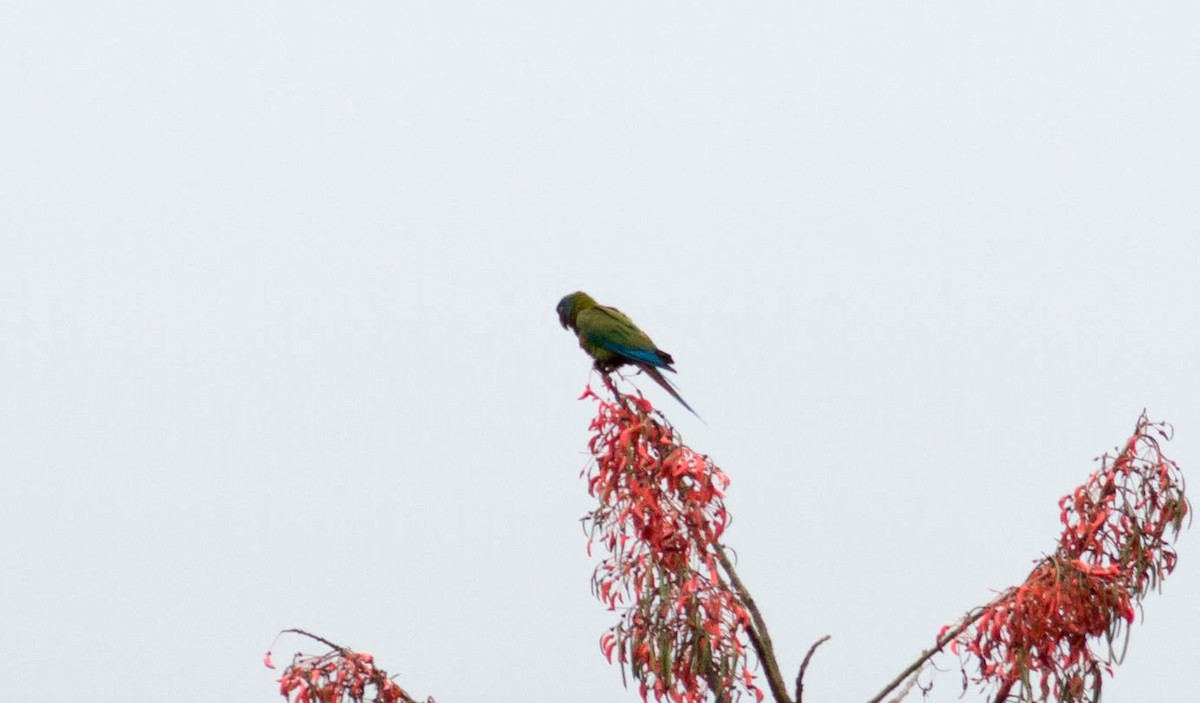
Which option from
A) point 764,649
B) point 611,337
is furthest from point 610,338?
point 764,649

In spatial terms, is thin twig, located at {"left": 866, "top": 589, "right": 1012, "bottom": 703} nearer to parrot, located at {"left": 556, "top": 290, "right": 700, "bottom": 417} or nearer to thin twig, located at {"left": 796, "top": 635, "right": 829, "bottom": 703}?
thin twig, located at {"left": 796, "top": 635, "right": 829, "bottom": 703}

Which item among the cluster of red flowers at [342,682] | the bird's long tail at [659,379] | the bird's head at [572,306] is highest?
the bird's head at [572,306]

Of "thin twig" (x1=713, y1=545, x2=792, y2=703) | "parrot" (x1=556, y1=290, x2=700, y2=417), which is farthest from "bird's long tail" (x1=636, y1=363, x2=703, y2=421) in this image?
"thin twig" (x1=713, y1=545, x2=792, y2=703)

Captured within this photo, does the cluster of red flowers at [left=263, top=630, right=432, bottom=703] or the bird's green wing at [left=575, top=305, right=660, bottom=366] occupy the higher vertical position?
the bird's green wing at [left=575, top=305, right=660, bottom=366]

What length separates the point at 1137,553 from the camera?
7.17 meters

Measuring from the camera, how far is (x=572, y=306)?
13.4m

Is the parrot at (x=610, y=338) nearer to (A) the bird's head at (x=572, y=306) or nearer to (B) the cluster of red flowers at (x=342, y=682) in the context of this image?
(A) the bird's head at (x=572, y=306)

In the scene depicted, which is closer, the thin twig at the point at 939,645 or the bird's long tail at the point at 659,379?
the thin twig at the point at 939,645

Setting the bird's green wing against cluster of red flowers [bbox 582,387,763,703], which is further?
the bird's green wing

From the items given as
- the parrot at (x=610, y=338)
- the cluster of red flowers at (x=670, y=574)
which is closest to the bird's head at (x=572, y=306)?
the parrot at (x=610, y=338)

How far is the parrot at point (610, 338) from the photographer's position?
11.4 m

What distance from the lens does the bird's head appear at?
13.3 meters

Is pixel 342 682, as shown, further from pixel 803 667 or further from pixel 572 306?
pixel 572 306

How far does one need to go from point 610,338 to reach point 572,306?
120cm
